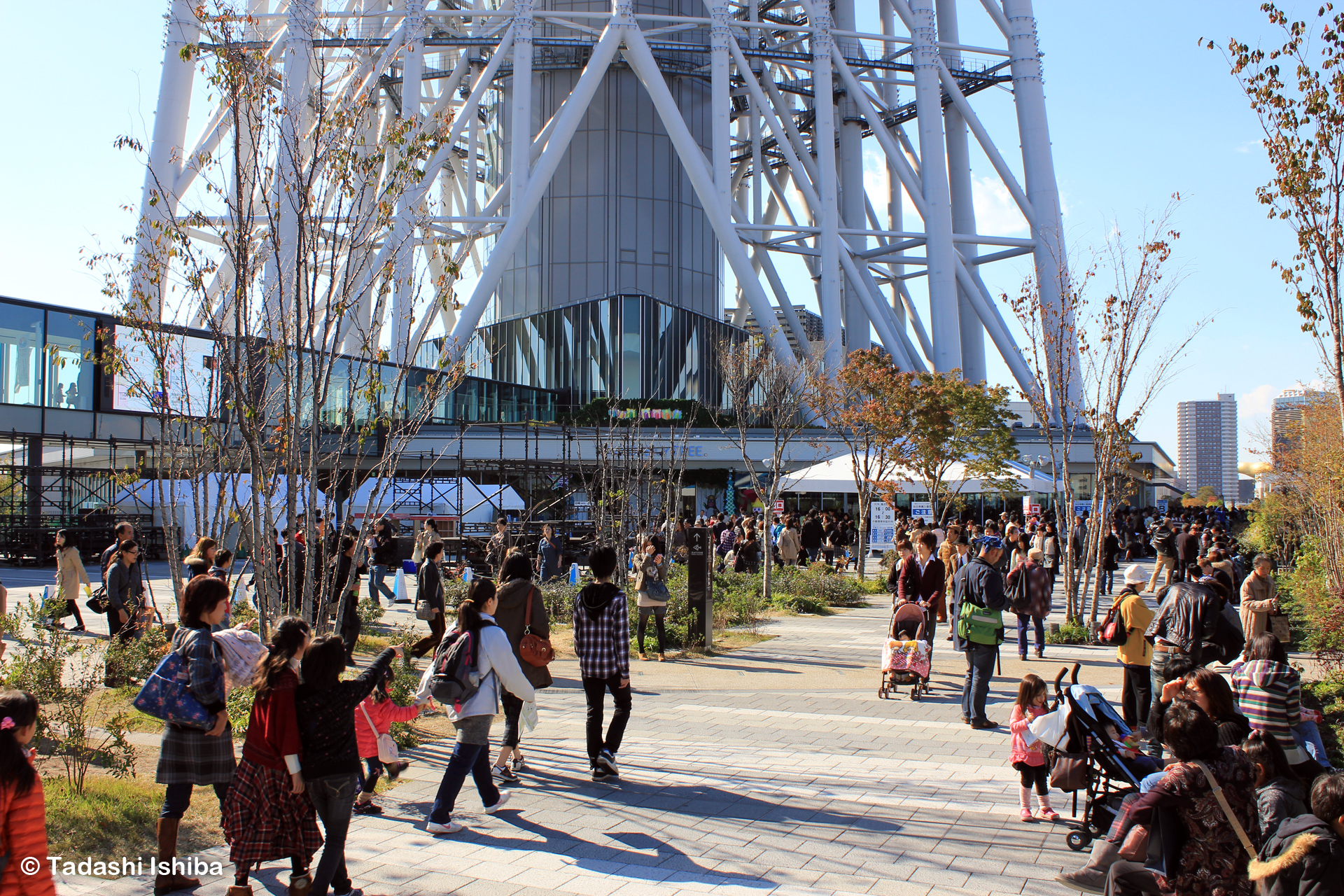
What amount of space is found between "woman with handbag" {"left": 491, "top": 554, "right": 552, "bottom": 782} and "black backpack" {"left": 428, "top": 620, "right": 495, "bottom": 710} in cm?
87

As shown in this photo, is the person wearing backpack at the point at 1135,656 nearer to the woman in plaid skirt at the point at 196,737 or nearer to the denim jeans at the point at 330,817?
the denim jeans at the point at 330,817

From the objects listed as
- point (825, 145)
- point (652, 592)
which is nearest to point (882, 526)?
point (652, 592)

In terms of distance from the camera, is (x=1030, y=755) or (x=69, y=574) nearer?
(x=1030, y=755)

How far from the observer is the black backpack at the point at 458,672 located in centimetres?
546

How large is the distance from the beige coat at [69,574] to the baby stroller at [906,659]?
976 centimetres

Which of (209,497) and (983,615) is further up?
(209,497)

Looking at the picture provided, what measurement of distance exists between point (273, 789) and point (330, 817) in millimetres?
271

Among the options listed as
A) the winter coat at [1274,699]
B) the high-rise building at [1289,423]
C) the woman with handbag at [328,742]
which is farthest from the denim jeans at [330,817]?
the high-rise building at [1289,423]

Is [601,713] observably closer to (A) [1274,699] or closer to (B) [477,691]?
(B) [477,691]

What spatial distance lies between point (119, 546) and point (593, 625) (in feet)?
21.2

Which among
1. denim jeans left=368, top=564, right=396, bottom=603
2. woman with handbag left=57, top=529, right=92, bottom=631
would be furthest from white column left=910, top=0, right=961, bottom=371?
woman with handbag left=57, top=529, right=92, bottom=631

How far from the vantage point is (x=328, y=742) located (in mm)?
4367

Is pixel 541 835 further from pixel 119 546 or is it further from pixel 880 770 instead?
pixel 119 546

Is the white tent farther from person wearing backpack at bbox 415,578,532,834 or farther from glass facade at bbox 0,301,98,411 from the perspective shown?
glass facade at bbox 0,301,98,411
